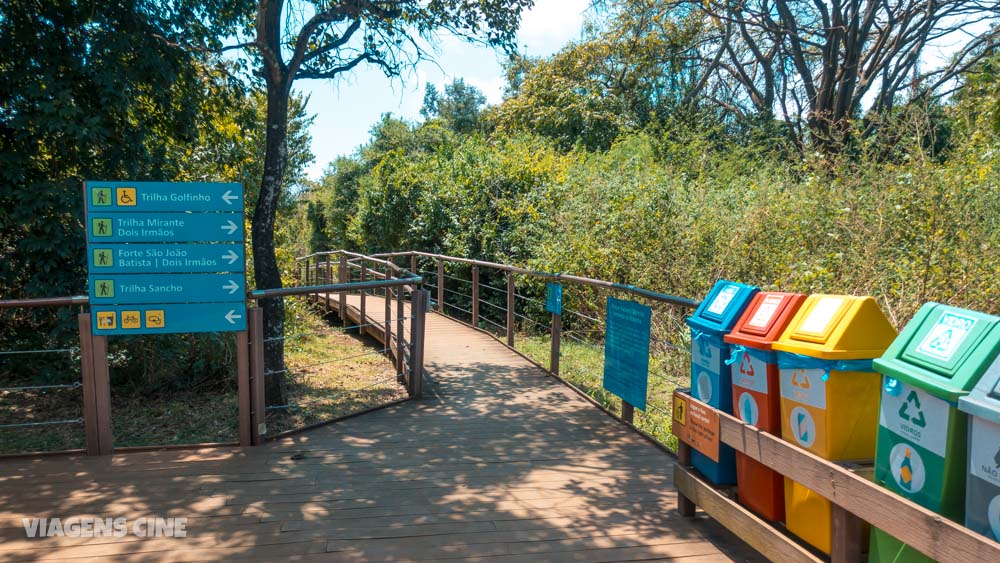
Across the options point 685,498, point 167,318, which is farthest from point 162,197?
point 685,498

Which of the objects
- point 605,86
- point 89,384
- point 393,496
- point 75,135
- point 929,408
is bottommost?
point 393,496

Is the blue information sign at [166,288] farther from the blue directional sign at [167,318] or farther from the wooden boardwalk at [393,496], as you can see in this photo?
the wooden boardwalk at [393,496]

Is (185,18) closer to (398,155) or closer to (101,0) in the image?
(101,0)

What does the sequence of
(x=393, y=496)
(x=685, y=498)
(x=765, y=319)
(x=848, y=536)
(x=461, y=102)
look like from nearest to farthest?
(x=848, y=536)
(x=765, y=319)
(x=685, y=498)
(x=393, y=496)
(x=461, y=102)

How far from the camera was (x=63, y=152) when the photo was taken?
5852 mm

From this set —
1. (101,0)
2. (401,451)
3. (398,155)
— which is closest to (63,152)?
(101,0)

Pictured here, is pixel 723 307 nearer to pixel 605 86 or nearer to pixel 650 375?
pixel 650 375

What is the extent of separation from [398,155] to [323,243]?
15124 mm

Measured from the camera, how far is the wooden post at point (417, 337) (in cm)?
608

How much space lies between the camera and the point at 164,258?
14.8 feet

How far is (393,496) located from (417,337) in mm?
2274

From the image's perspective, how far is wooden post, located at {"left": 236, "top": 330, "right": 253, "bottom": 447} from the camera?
4652 millimetres

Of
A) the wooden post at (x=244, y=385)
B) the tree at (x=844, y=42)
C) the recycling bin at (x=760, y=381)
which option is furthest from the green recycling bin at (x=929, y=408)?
the tree at (x=844, y=42)

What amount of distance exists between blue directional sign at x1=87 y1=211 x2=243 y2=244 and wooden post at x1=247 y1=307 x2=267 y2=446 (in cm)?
57
